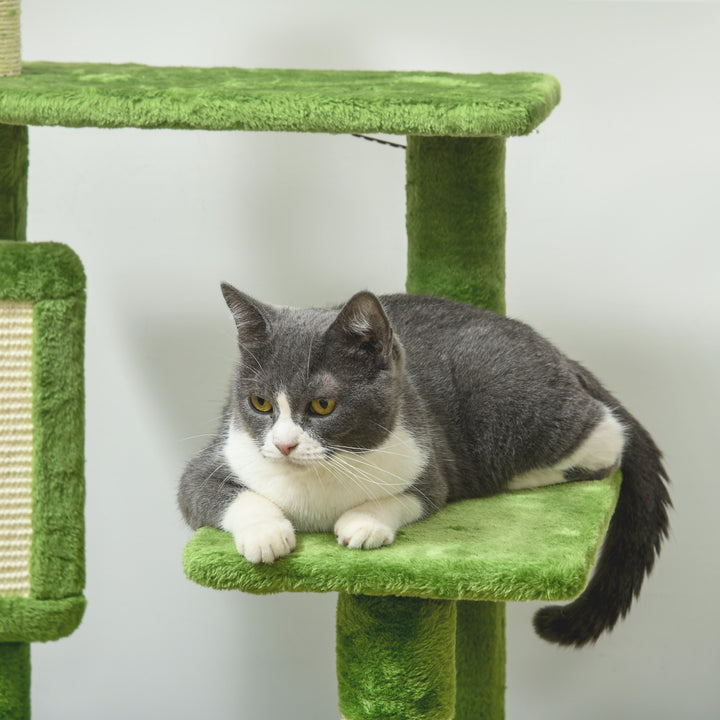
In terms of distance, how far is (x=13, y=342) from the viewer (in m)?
1.40

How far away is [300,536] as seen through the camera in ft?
4.39

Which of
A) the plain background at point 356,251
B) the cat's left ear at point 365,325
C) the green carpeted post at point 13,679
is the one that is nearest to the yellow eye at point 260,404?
the cat's left ear at point 365,325

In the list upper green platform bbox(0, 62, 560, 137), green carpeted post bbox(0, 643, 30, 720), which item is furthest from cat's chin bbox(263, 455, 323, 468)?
green carpeted post bbox(0, 643, 30, 720)

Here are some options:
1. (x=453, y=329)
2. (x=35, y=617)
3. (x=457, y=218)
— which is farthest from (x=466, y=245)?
(x=35, y=617)

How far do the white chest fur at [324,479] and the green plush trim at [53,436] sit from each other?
0.76 ft

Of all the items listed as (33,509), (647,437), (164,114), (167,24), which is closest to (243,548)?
(33,509)

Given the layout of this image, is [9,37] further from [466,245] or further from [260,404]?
[466,245]

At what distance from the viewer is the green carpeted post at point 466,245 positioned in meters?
1.77

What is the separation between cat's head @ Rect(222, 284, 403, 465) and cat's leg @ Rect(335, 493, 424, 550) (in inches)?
3.2

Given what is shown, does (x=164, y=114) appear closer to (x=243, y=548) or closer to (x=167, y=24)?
(x=243, y=548)

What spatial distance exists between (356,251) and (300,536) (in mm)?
895

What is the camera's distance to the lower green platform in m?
1.23

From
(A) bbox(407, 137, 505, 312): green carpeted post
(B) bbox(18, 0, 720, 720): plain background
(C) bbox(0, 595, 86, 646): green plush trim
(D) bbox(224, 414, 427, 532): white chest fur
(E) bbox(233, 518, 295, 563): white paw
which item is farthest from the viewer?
(B) bbox(18, 0, 720, 720): plain background

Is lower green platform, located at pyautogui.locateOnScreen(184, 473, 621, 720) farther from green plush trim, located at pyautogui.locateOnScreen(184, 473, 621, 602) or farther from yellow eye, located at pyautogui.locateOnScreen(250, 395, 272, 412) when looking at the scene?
yellow eye, located at pyautogui.locateOnScreen(250, 395, 272, 412)
